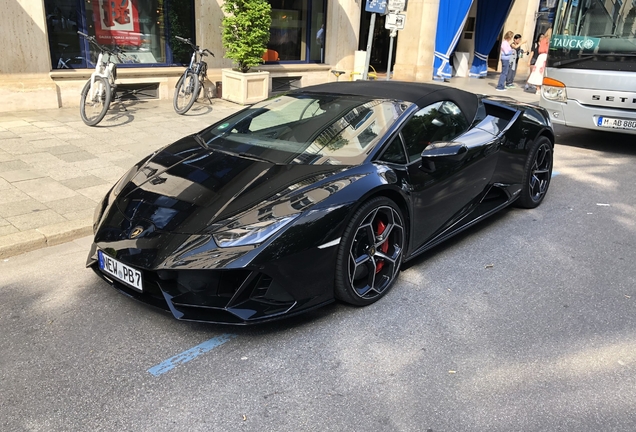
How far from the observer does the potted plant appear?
404 inches

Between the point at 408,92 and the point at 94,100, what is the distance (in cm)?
590

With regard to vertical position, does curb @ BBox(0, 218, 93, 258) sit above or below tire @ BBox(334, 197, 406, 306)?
below

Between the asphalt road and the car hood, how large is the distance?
0.63 meters

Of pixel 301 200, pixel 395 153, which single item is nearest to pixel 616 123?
pixel 395 153

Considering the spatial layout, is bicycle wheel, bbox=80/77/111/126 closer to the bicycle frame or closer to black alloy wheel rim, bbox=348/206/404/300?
the bicycle frame

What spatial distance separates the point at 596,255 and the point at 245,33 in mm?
7811

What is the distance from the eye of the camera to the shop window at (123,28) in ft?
31.5

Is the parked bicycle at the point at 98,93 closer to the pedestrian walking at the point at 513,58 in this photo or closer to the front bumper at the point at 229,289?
the front bumper at the point at 229,289

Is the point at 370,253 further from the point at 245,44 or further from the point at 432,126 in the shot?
the point at 245,44

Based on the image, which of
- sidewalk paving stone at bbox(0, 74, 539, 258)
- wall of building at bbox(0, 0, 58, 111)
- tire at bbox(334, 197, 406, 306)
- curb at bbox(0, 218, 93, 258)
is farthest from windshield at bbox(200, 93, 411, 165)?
wall of building at bbox(0, 0, 58, 111)

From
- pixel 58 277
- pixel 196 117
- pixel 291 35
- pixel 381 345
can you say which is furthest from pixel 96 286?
pixel 291 35

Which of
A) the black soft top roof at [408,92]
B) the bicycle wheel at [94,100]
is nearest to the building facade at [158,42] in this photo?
the bicycle wheel at [94,100]

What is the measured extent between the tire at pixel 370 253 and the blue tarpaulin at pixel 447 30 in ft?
49.7

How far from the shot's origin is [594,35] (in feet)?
27.7
